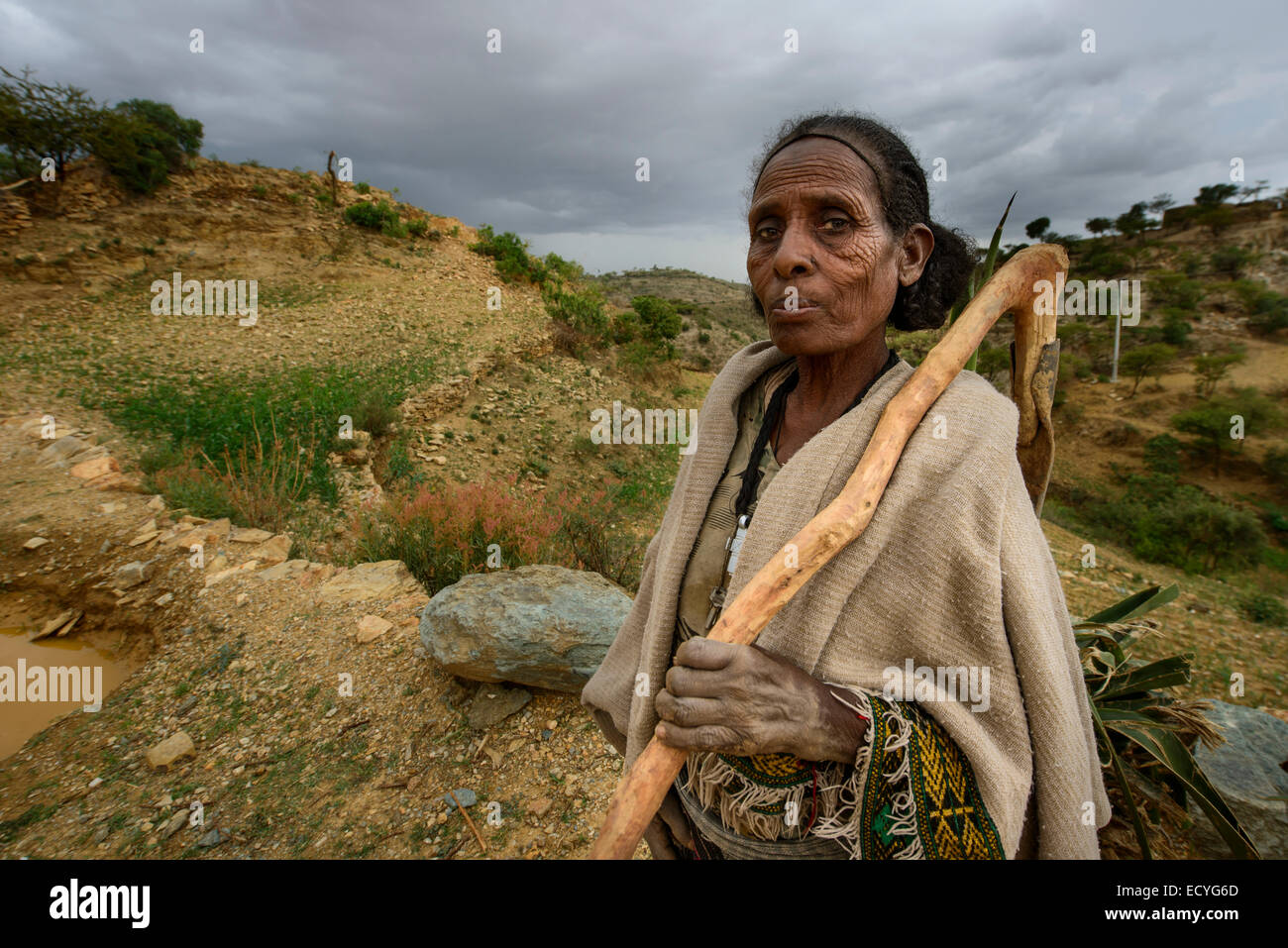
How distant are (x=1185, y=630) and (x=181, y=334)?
14.6 meters

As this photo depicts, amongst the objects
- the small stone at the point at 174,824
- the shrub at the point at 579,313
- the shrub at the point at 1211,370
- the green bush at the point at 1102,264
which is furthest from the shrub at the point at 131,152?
the green bush at the point at 1102,264

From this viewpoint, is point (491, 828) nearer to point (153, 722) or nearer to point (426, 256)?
point (153, 722)

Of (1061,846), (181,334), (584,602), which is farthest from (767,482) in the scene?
(181,334)

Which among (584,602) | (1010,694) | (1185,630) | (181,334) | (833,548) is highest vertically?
(181,334)

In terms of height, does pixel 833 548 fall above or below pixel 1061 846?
above

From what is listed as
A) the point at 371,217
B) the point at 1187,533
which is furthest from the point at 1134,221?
the point at 371,217

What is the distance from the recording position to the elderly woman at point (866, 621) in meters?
0.88

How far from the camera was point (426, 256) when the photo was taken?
45.9ft

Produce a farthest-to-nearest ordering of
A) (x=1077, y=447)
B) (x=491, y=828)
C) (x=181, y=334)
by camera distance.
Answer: (x=1077, y=447)
(x=181, y=334)
(x=491, y=828)

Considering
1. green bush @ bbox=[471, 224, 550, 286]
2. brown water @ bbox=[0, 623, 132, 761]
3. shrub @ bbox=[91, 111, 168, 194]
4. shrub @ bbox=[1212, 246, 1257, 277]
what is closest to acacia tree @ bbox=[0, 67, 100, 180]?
shrub @ bbox=[91, 111, 168, 194]

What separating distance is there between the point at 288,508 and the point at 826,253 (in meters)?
5.44

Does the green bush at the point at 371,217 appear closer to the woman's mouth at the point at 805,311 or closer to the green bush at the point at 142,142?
the green bush at the point at 142,142

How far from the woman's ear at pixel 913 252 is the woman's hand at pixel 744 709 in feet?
3.06

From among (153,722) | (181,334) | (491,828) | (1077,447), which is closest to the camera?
(491,828)
